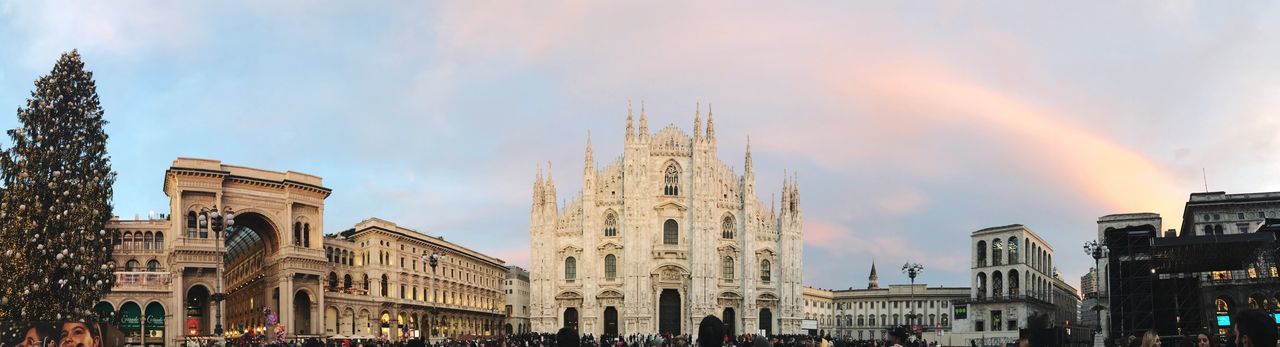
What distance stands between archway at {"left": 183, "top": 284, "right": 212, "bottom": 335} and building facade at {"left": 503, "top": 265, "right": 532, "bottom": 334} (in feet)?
193

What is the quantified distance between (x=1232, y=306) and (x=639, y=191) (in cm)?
3676

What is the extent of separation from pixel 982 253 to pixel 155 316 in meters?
53.9

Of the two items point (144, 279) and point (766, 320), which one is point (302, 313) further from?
point (766, 320)

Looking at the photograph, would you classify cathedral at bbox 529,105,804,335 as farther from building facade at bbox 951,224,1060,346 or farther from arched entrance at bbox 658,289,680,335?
building facade at bbox 951,224,1060,346

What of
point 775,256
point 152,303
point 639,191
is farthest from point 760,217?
point 152,303

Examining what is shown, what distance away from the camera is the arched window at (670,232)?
7638 cm

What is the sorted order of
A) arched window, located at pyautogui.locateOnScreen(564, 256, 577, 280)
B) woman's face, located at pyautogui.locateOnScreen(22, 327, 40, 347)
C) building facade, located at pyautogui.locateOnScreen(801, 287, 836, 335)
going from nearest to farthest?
woman's face, located at pyautogui.locateOnScreen(22, 327, 40, 347)
arched window, located at pyautogui.locateOnScreen(564, 256, 577, 280)
building facade, located at pyautogui.locateOnScreen(801, 287, 836, 335)

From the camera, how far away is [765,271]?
3063 inches

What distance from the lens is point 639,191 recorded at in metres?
75.2

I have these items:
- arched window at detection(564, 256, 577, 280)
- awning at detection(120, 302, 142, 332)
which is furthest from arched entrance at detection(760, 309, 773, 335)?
awning at detection(120, 302, 142, 332)

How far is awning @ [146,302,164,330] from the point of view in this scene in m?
52.6

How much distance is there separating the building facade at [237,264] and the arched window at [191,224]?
2 centimetres

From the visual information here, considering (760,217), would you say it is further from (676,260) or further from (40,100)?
(40,100)

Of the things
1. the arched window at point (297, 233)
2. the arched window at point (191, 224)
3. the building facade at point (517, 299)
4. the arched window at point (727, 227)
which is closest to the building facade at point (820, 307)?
the building facade at point (517, 299)
